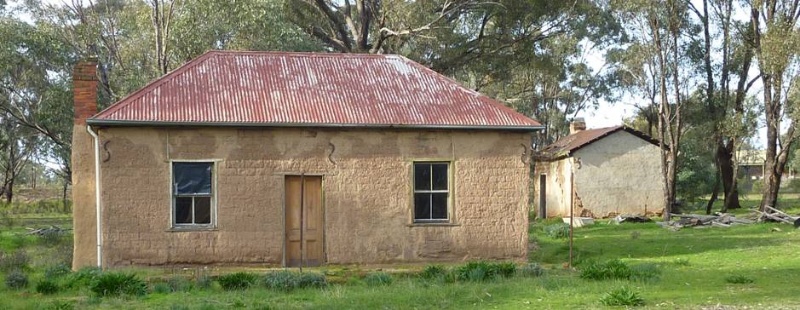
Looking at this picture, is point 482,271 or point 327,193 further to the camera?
point 327,193

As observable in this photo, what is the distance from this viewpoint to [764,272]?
15.1 m

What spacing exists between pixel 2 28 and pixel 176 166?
19.2 m

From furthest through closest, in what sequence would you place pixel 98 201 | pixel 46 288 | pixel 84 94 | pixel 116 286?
pixel 84 94 → pixel 98 201 → pixel 46 288 → pixel 116 286

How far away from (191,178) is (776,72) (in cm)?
2392

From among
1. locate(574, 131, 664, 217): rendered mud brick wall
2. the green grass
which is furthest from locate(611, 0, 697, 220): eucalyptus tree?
the green grass

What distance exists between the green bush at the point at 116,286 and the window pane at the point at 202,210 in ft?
12.2

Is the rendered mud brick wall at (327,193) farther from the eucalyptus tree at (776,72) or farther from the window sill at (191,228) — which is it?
the eucalyptus tree at (776,72)

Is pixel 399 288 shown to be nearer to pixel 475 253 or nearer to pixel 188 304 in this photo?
pixel 188 304

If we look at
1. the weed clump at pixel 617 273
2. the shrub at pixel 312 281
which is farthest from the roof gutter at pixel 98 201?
the weed clump at pixel 617 273

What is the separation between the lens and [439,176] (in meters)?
18.2

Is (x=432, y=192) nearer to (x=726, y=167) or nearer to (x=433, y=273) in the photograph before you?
(x=433, y=273)

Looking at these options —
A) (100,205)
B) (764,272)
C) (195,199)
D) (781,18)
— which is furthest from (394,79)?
(781,18)

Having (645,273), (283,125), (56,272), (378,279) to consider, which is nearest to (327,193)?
(283,125)

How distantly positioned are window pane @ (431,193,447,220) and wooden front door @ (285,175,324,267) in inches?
96.1
